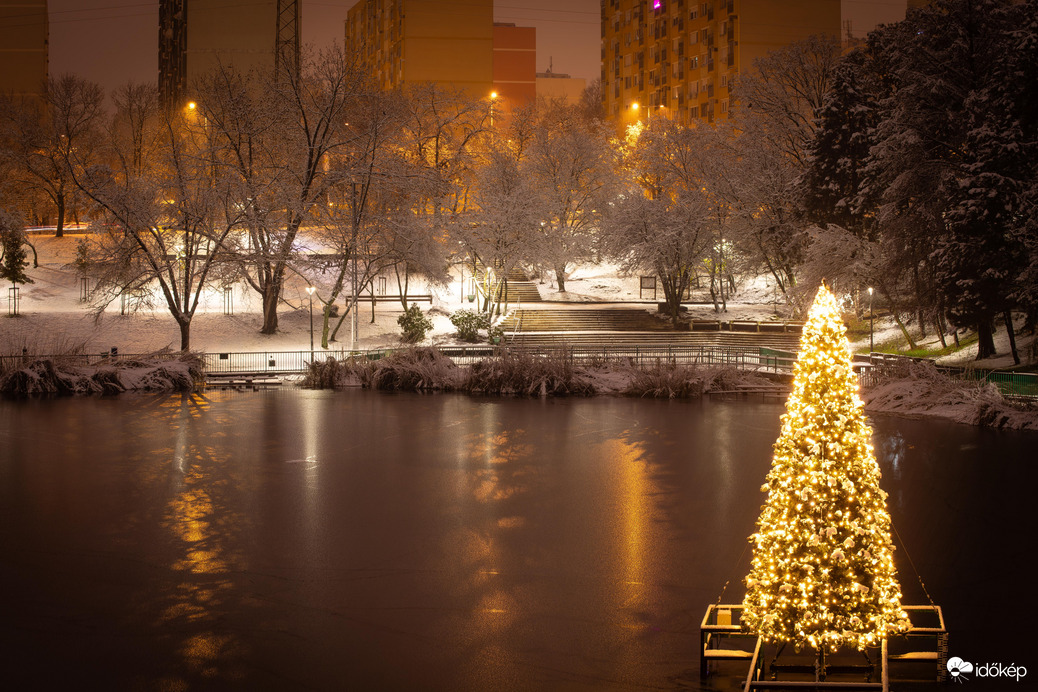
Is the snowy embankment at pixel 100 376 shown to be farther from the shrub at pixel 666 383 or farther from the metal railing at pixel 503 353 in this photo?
the shrub at pixel 666 383

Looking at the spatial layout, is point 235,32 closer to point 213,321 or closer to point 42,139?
point 42,139

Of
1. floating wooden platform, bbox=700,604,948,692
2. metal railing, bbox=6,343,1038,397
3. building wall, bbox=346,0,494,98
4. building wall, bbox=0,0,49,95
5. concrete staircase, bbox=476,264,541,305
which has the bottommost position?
floating wooden platform, bbox=700,604,948,692

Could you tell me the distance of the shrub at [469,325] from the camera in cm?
4312

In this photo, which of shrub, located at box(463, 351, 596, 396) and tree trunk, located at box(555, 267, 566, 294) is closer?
shrub, located at box(463, 351, 596, 396)

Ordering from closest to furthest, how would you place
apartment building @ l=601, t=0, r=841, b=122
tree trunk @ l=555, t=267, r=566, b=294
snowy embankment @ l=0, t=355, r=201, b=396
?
snowy embankment @ l=0, t=355, r=201, b=396 → tree trunk @ l=555, t=267, r=566, b=294 → apartment building @ l=601, t=0, r=841, b=122

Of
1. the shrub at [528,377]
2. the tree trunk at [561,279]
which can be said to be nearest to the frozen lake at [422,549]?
the shrub at [528,377]

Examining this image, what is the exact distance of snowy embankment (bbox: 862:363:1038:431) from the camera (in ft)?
75.4

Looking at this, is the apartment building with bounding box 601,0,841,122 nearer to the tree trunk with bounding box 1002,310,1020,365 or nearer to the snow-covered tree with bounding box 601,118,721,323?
the snow-covered tree with bounding box 601,118,721,323

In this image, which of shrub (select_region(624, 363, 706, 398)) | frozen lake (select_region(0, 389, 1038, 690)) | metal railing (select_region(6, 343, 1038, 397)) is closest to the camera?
frozen lake (select_region(0, 389, 1038, 690))

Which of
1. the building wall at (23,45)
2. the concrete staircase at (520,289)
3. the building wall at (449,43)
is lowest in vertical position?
the concrete staircase at (520,289)

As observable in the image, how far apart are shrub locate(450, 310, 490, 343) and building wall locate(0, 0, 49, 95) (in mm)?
48580

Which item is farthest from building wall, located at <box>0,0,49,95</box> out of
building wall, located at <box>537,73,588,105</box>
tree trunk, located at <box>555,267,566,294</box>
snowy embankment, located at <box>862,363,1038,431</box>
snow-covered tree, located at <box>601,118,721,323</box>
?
building wall, located at <box>537,73,588,105</box>

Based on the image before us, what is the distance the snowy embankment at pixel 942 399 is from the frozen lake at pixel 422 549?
1361 millimetres

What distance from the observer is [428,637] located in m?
9.15
